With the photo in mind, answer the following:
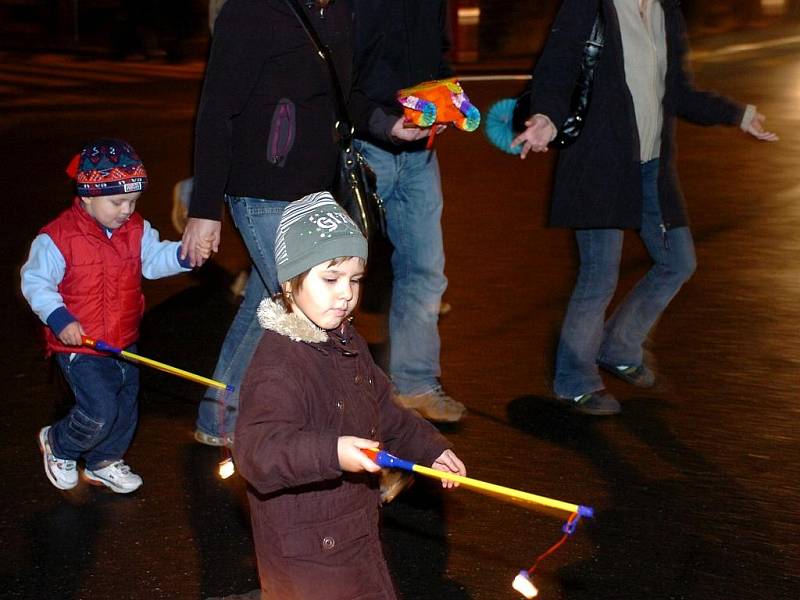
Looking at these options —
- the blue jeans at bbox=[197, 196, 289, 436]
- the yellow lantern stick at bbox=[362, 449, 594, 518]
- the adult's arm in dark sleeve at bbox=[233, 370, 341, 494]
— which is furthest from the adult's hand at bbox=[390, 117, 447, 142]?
the yellow lantern stick at bbox=[362, 449, 594, 518]

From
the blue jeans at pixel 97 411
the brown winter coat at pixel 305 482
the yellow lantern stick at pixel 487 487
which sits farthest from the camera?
the blue jeans at pixel 97 411

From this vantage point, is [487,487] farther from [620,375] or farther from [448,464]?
[620,375]

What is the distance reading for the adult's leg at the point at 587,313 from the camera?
5.13 meters

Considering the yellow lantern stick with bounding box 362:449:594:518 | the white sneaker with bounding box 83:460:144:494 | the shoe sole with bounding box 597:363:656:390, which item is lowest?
the shoe sole with bounding box 597:363:656:390

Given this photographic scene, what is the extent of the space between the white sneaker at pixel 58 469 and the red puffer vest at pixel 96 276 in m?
0.42

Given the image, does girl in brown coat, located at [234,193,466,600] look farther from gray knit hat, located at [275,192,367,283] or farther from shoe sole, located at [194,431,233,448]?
shoe sole, located at [194,431,233,448]

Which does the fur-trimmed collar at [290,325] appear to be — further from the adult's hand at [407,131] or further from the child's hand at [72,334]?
the adult's hand at [407,131]

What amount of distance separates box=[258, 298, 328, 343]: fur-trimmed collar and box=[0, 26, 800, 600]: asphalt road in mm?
1279

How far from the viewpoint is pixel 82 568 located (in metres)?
4.04

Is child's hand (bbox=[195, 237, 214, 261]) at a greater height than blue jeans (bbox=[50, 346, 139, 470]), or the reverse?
child's hand (bbox=[195, 237, 214, 261])

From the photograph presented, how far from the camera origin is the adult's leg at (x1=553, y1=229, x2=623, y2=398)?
16.8 feet

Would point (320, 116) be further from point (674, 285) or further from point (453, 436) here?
point (674, 285)

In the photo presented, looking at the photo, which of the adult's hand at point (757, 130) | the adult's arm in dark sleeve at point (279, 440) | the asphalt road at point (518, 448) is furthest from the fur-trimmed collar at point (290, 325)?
the adult's hand at point (757, 130)

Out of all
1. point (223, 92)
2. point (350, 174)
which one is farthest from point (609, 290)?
point (223, 92)
